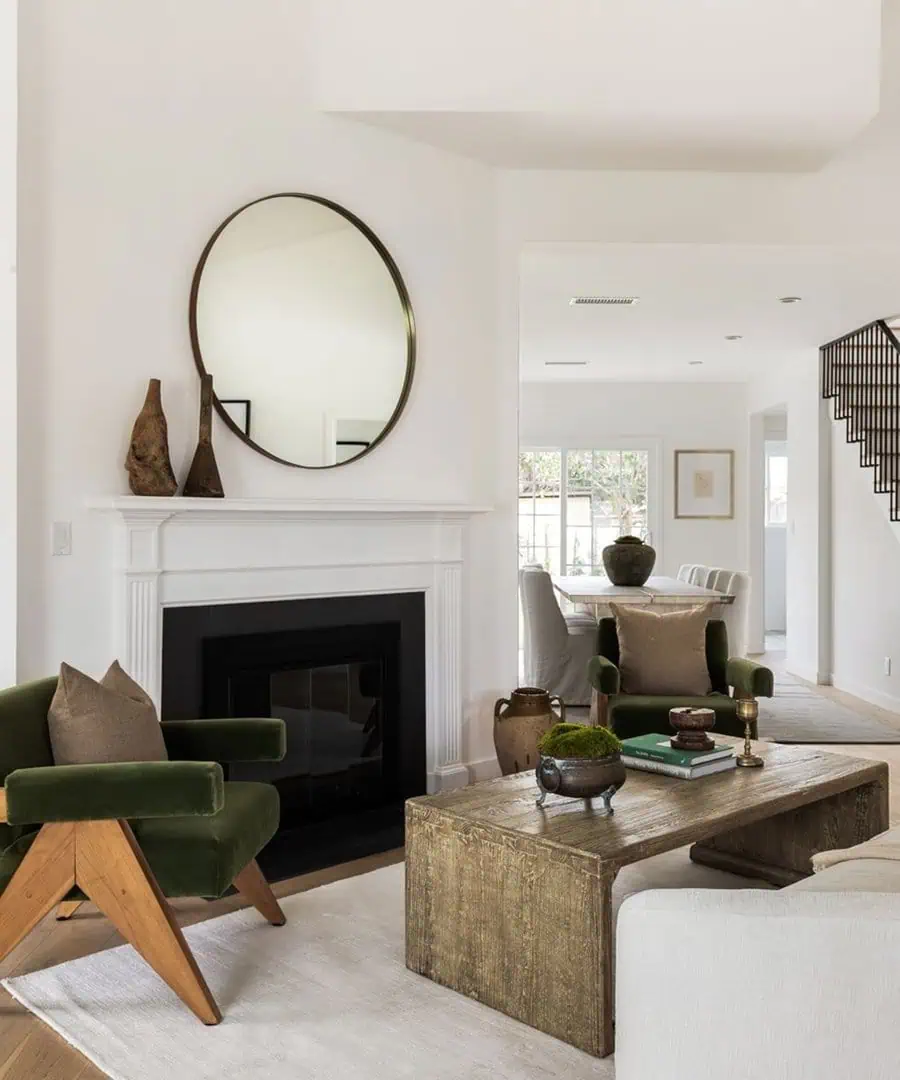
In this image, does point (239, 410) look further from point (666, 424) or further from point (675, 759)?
point (666, 424)

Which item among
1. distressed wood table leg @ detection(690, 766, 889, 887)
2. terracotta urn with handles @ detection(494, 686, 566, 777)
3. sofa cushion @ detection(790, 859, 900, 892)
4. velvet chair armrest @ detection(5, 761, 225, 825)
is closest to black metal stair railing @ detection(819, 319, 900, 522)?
terracotta urn with handles @ detection(494, 686, 566, 777)

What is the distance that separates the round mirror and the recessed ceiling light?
97.0 inches

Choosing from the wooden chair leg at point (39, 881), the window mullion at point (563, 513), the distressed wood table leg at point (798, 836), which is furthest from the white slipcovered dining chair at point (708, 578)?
the wooden chair leg at point (39, 881)

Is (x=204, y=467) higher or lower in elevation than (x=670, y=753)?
higher

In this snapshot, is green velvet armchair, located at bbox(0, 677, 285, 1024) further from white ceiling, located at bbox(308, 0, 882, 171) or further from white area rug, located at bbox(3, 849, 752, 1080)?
white ceiling, located at bbox(308, 0, 882, 171)

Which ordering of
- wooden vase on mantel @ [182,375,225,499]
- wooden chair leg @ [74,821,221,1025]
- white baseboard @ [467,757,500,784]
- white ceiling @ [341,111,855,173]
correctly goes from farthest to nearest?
white baseboard @ [467,757,500,784] → white ceiling @ [341,111,855,173] → wooden vase on mantel @ [182,375,225,499] → wooden chair leg @ [74,821,221,1025]

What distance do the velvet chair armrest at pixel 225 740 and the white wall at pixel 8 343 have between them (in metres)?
0.60

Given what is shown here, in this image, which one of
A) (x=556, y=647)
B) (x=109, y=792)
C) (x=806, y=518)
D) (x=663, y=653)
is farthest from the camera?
(x=806, y=518)

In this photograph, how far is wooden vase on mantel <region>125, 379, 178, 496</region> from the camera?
3.44 m

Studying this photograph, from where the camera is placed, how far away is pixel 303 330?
401 centimetres

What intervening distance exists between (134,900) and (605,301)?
507 centimetres

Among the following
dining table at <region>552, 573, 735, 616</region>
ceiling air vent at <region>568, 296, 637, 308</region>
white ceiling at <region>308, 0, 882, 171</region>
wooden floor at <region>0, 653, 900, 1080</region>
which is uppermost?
white ceiling at <region>308, 0, 882, 171</region>

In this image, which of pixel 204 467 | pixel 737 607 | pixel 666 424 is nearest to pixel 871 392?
pixel 737 607

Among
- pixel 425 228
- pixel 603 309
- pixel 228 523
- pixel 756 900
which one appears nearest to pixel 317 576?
pixel 228 523
